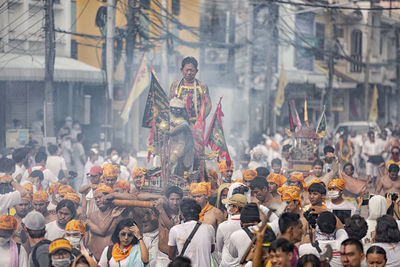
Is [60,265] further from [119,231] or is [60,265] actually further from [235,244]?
[235,244]

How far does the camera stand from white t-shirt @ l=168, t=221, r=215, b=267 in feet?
22.4

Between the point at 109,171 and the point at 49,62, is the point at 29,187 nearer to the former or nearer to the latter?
the point at 109,171

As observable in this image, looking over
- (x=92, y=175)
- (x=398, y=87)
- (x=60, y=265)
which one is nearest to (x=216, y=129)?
(x=92, y=175)

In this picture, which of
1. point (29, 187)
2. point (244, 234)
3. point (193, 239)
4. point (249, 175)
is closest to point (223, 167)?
point (249, 175)

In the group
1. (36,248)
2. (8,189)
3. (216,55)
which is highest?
(216,55)

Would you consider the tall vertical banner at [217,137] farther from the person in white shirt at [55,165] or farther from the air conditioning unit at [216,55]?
the air conditioning unit at [216,55]

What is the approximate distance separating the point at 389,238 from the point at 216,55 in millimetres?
26368

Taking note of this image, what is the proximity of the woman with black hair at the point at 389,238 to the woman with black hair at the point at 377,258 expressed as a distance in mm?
522

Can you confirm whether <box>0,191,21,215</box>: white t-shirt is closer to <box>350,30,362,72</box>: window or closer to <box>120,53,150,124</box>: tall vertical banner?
<box>120,53,150,124</box>: tall vertical banner

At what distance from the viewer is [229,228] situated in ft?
23.4

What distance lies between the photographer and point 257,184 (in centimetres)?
866

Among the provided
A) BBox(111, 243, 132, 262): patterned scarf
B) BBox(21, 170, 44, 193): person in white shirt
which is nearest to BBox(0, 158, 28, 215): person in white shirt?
BBox(21, 170, 44, 193): person in white shirt

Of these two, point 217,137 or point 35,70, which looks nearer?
point 217,137

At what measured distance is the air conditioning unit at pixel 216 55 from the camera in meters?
32.5
